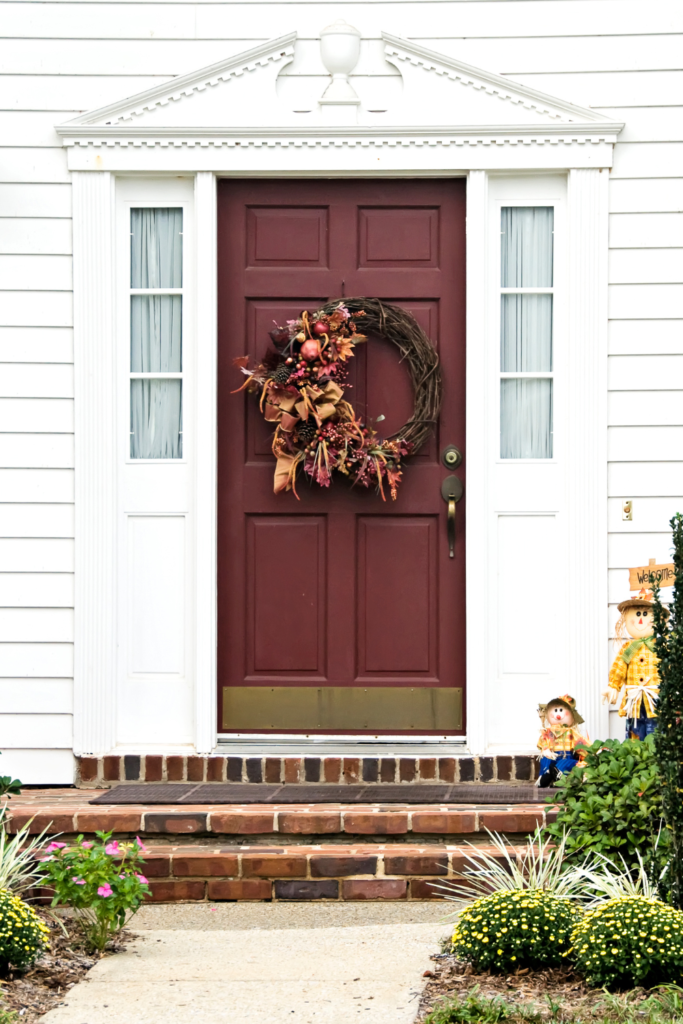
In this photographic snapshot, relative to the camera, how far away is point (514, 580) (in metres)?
5.41

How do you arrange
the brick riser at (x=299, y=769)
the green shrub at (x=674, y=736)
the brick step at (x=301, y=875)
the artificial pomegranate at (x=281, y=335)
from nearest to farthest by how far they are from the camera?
the green shrub at (x=674, y=736), the brick step at (x=301, y=875), the brick riser at (x=299, y=769), the artificial pomegranate at (x=281, y=335)

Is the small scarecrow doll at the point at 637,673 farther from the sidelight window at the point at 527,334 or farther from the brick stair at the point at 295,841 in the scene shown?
the sidelight window at the point at 527,334

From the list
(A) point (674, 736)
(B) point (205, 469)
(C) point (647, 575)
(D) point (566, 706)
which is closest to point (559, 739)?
(D) point (566, 706)

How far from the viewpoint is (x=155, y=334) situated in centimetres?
549

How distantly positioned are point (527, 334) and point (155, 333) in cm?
163

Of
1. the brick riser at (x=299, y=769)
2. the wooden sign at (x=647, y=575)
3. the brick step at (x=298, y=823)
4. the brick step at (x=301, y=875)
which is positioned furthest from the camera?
the brick riser at (x=299, y=769)

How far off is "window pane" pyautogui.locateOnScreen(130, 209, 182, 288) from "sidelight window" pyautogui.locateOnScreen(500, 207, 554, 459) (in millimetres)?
1428

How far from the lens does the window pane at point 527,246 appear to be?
5.45 meters

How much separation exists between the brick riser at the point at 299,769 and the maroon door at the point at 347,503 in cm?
21

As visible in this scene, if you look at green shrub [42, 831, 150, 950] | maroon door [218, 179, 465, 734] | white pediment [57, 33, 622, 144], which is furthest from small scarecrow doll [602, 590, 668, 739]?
green shrub [42, 831, 150, 950]

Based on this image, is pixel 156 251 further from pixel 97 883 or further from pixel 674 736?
pixel 674 736

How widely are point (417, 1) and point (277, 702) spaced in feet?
10.2

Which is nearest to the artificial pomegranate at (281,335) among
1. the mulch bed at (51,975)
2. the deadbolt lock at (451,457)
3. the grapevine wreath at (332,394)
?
the grapevine wreath at (332,394)

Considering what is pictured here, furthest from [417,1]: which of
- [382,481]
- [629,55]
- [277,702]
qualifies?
[277,702]
